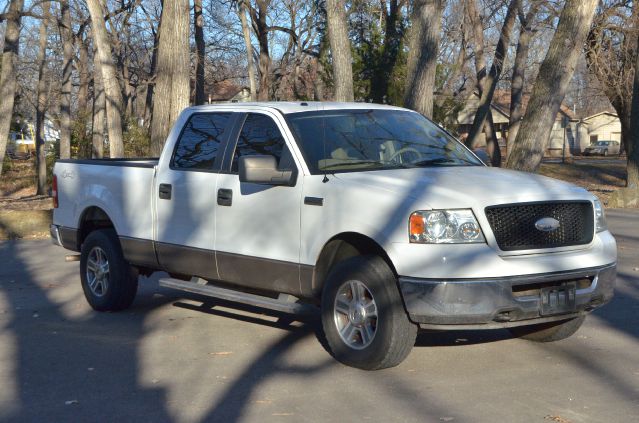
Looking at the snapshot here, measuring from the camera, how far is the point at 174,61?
661 inches

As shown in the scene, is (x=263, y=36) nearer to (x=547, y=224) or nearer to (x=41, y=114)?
(x=41, y=114)

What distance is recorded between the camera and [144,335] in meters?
7.99

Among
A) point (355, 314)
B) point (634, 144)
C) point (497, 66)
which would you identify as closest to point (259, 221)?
point (355, 314)

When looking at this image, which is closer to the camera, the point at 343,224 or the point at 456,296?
the point at 456,296

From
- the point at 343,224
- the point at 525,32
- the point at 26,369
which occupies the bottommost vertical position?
the point at 26,369

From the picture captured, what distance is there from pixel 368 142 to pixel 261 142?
93 cm

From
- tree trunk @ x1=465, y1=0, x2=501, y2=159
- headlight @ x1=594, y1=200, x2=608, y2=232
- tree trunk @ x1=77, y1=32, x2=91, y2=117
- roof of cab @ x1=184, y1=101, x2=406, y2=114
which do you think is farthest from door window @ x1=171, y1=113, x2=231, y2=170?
tree trunk @ x1=77, y1=32, x2=91, y2=117

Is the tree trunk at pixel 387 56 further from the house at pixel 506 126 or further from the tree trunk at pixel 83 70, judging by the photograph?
the house at pixel 506 126

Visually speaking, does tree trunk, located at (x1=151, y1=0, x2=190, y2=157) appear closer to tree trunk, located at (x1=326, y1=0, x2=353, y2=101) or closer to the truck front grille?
tree trunk, located at (x1=326, y1=0, x2=353, y2=101)

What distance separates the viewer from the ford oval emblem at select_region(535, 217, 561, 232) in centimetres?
622

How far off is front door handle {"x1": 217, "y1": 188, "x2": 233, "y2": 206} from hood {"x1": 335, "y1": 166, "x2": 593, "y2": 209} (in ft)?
3.82

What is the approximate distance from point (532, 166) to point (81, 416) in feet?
41.2

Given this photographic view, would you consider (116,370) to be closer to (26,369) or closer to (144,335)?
(26,369)

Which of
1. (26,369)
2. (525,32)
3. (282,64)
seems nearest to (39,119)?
(282,64)
